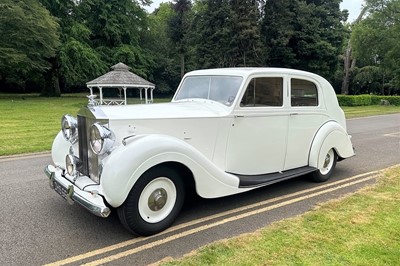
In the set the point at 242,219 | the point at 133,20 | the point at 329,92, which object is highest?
the point at 133,20

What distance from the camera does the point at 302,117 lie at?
5391 mm

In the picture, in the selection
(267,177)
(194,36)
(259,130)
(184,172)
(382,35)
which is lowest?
(267,177)

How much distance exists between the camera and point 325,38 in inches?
1331

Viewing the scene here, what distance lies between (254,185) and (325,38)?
33371 mm

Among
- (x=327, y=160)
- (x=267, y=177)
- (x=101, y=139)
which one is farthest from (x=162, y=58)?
(x=101, y=139)

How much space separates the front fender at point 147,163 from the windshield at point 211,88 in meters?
1.10

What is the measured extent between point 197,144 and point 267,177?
51.1 inches

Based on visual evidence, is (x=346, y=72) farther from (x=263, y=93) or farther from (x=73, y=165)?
(x=73, y=165)

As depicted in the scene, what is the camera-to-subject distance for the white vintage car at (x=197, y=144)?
3569mm

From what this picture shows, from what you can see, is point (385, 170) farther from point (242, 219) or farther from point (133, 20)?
point (133, 20)

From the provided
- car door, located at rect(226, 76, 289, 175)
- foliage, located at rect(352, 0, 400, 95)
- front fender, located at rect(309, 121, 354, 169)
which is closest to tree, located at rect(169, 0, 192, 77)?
foliage, located at rect(352, 0, 400, 95)

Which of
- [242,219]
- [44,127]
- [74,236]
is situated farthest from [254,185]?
[44,127]

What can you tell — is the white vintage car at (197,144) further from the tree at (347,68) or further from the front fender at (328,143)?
the tree at (347,68)

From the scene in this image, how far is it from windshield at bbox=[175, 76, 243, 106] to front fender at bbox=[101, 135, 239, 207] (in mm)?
1103
